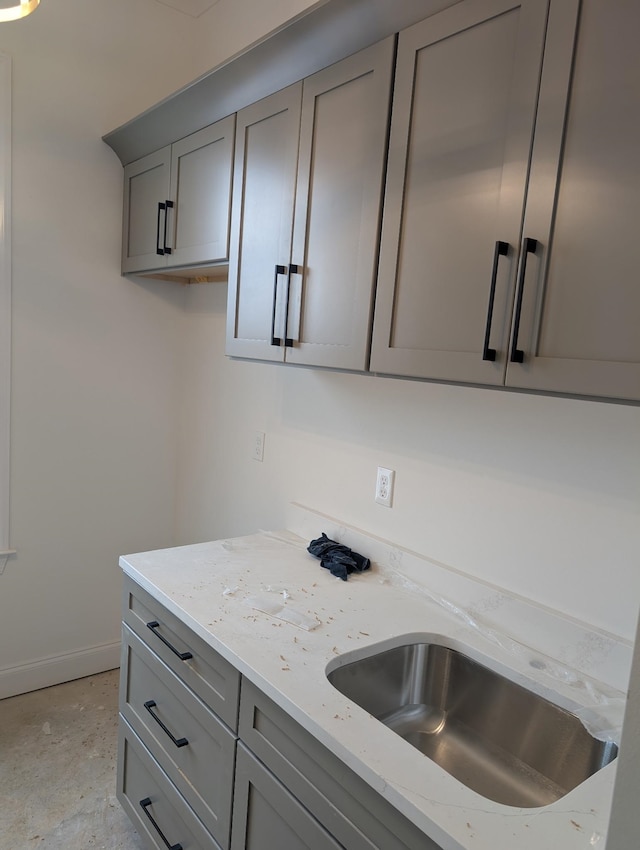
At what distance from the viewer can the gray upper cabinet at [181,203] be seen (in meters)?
1.97

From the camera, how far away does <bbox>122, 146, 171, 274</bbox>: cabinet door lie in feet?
7.57

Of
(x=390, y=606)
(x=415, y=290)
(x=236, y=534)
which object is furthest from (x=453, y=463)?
(x=236, y=534)

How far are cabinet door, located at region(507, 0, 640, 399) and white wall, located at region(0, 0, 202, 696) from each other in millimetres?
2092

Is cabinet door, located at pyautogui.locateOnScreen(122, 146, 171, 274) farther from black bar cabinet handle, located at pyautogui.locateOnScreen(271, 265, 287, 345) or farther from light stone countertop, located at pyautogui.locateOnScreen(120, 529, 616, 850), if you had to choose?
light stone countertop, located at pyautogui.locateOnScreen(120, 529, 616, 850)

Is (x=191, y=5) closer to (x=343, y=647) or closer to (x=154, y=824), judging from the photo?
(x=343, y=647)

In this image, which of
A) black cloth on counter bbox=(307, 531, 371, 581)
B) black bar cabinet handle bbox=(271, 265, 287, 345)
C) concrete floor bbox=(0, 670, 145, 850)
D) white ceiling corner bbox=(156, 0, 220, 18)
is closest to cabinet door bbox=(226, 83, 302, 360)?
black bar cabinet handle bbox=(271, 265, 287, 345)

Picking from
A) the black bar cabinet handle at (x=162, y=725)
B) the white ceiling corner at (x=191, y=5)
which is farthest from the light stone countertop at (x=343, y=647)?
the white ceiling corner at (x=191, y=5)

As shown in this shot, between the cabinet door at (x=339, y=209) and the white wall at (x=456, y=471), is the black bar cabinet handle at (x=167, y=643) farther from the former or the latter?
the cabinet door at (x=339, y=209)

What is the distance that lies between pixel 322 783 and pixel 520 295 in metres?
0.99

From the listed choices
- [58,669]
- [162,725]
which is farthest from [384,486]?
[58,669]

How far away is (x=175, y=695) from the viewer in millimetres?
1574

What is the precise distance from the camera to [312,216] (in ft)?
5.23

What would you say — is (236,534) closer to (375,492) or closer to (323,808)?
(375,492)

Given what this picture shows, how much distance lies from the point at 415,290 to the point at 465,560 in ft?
2.53
